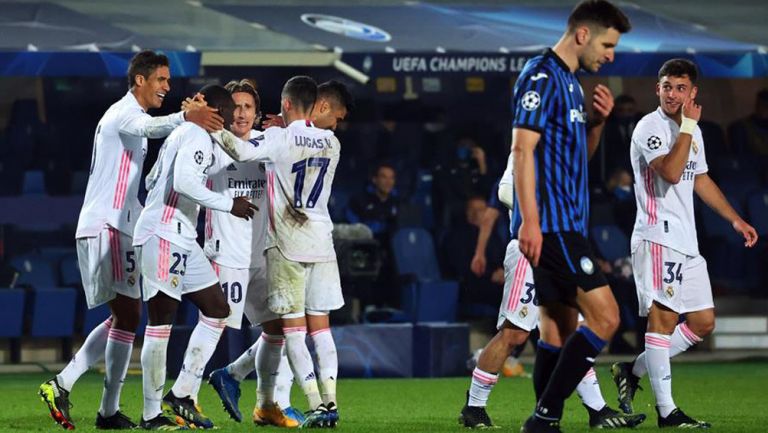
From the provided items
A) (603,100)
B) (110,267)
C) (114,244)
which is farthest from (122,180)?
(603,100)

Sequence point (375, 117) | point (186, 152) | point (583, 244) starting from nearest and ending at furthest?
point (583, 244) < point (186, 152) < point (375, 117)

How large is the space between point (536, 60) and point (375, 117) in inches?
456

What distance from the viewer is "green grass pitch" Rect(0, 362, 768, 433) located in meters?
10.5

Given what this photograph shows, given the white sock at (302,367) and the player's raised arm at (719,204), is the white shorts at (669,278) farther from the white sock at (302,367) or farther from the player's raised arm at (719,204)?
the white sock at (302,367)

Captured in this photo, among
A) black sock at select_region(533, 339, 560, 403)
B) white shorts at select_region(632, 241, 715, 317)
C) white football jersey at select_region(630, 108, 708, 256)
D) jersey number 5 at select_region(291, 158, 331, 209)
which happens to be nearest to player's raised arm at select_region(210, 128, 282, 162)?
jersey number 5 at select_region(291, 158, 331, 209)

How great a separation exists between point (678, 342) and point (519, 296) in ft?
4.01

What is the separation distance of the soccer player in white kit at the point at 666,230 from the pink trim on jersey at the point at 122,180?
300 centimetres

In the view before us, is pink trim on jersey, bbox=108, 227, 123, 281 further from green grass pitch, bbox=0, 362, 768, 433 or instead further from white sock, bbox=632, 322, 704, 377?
white sock, bbox=632, 322, 704, 377

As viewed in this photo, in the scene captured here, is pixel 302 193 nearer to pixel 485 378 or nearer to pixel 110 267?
pixel 110 267

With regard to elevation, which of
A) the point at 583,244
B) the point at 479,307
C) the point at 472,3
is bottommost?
the point at 479,307

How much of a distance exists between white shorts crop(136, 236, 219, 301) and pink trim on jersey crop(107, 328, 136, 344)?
13.4 inches

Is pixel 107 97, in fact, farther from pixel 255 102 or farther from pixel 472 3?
pixel 255 102

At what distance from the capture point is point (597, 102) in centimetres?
869

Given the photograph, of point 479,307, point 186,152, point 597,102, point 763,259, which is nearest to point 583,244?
point 597,102
